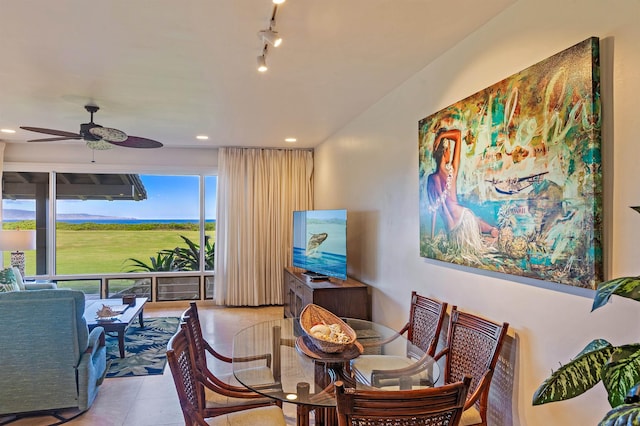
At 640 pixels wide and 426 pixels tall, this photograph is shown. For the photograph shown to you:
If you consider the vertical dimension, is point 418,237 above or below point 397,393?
above

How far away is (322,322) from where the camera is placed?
2.40 metres

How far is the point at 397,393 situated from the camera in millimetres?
1151

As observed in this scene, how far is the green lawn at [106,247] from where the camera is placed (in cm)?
580

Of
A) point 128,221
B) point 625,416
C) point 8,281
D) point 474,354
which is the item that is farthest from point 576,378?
point 128,221

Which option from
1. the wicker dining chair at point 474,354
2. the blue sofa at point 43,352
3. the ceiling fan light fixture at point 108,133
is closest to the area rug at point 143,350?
the blue sofa at point 43,352

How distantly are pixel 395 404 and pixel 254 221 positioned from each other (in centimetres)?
494

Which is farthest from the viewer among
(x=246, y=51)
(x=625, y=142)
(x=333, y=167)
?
(x=333, y=167)

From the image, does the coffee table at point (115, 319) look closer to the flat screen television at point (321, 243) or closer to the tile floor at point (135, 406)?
the tile floor at point (135, 406)

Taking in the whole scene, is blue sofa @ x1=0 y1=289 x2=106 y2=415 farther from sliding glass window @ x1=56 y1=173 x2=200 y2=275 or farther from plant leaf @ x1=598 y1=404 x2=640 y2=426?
sliding glass window @ x1=56 y1=173 x2=200 y2=275

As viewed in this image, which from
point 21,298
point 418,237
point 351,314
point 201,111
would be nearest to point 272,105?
point 201,111

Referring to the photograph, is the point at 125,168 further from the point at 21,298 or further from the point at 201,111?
the point at 21,298

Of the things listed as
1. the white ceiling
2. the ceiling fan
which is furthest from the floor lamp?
the ceiling fan

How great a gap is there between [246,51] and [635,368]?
246 cm

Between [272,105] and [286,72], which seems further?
[272,105]
